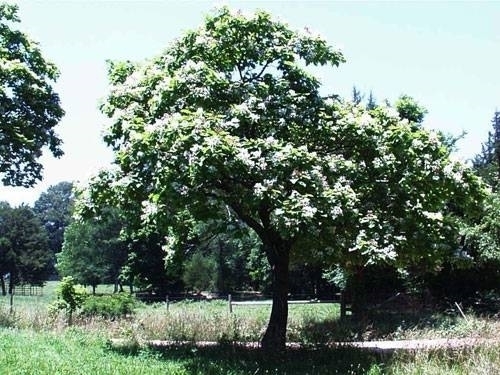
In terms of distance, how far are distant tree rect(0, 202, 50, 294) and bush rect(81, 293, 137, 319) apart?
41.2m

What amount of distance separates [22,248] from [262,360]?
5740cm

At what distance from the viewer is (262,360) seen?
11836 millimetres

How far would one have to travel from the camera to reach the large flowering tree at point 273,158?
1085 cm

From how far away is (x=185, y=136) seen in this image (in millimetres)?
10586

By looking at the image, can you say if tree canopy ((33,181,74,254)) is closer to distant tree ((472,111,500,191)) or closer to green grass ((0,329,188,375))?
distant tree ((472,111,500,191))

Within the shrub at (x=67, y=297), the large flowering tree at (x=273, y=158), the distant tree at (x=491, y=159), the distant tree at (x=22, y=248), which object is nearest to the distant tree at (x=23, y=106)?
the shrub at (x=67, y=297)

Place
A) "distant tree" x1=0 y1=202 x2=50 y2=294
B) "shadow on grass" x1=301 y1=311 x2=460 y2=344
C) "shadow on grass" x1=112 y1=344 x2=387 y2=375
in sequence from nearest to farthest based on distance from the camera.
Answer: "shadow on grass" x1=112 y1=344 x2=387 y2=375
"shadow on grass" x1=301 y1=311 x2=460 y2=344
"distant tree" x1=0 y1=202 x2=50 y2=294

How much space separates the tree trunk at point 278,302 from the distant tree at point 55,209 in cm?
10283

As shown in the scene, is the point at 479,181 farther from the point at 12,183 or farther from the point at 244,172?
the point at 12,183

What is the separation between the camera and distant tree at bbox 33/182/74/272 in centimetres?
11556

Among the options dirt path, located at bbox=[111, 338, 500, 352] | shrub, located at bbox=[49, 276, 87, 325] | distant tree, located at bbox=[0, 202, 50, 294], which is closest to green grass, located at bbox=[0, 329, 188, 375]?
dirt path, located at bbox=[111, 338, 500, 352]

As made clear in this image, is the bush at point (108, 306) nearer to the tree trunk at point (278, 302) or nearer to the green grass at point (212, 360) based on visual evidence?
the green grass at point (212, 360)

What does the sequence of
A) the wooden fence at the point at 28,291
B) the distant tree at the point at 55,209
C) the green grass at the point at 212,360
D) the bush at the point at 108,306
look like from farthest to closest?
the distant tree at the point at 55,209, the wooden fence at the point at 28,291, the bush at the point at 108,306, the green grass at the point at 212,360

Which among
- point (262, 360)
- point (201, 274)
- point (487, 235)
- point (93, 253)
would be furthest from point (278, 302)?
point (93, 253)
